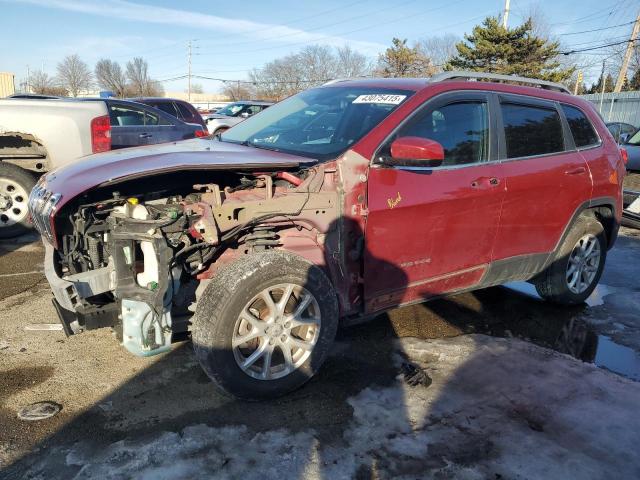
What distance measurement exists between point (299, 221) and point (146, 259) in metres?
0.89

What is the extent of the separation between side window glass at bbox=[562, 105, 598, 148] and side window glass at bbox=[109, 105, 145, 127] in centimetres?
685

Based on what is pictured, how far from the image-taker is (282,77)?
6272 centimetres

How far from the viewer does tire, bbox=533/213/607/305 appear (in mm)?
4535

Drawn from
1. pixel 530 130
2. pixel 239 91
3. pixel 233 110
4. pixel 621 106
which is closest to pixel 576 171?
pixel 530 130

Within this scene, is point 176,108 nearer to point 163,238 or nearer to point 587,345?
point 163,238

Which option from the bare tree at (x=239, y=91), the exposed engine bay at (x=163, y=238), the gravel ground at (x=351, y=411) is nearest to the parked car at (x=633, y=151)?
the gravel ground at (x=351, y=411)

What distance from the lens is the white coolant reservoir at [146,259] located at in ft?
9.16

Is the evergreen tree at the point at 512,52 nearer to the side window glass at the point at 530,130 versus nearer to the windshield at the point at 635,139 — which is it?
the windshield at the point at 635,139

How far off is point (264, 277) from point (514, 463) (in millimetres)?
A: 1587

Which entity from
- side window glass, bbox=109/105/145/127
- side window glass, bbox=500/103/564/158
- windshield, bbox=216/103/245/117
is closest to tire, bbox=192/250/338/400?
side window glass, bbox=500/103/564/158

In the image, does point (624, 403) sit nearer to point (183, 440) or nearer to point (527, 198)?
point (527, 198)

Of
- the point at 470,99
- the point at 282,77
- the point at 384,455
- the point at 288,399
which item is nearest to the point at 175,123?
the point at 470,99

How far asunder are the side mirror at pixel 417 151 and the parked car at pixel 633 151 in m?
6.70

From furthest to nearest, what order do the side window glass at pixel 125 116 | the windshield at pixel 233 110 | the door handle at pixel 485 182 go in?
1. the windshield at pixel 233 110
2. the side window glass at pixel 125 116
3. the door handle at pixel 485 182
